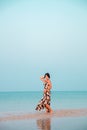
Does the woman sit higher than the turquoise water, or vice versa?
the turquoise water

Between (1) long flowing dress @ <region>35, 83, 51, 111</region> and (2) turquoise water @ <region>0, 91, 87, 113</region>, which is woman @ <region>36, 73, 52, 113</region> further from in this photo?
(2) turquoise water @ <region>0, 91, 87, 113</region>

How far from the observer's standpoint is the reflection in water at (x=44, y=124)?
12.9 meters

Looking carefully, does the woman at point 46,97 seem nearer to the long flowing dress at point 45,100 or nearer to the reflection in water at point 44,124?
the long flowing dress at point 45,100

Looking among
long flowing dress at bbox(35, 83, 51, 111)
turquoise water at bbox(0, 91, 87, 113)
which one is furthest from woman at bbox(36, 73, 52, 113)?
turquoise water at bbox(0, 91, 87, 113)

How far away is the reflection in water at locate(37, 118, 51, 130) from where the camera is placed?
42.2 ft

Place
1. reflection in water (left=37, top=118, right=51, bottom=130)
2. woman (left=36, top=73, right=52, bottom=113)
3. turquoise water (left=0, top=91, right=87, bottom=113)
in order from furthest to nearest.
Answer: turquoise water (left=0, top=91, right=87, bottom=113)
woman (left=36, top=73, right=52, bottom=113)
reflection in water (left=37, top=118, right=51, bottom=130)

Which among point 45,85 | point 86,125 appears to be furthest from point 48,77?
point 86,125

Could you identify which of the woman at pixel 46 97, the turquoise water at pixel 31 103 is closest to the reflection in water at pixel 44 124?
the woman at pixel 46 97

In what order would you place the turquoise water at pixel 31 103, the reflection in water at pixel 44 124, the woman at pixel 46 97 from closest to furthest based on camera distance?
the reflection in water at pixel 44 124 < the woman at pixel 46 97 < the turquoise water at pixel 31 103

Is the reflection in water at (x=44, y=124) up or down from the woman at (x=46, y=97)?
down

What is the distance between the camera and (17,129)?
1245cm

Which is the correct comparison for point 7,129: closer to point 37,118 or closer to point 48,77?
A: point 37,118

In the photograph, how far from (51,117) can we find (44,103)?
201cm

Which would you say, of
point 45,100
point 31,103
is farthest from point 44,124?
point 31,103
